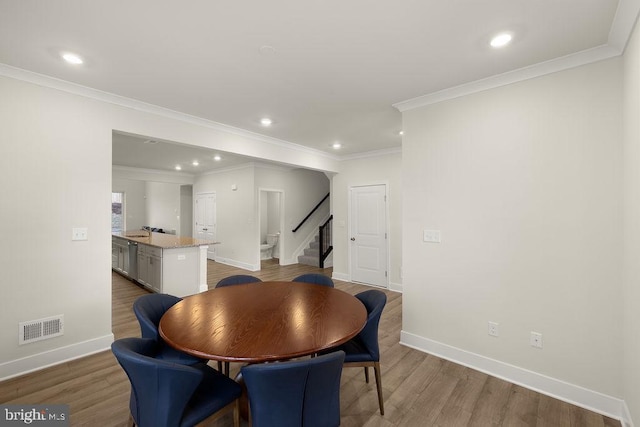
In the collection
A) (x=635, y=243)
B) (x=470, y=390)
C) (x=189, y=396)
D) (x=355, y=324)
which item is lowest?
(x=470, y=390)

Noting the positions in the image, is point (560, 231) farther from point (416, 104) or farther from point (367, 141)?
point (367, 141)

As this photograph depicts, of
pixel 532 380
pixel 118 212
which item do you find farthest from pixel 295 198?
pixel 118 212

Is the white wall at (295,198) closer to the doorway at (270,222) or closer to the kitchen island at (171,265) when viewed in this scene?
the doorway at (270,222)

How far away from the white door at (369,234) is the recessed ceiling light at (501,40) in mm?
3217

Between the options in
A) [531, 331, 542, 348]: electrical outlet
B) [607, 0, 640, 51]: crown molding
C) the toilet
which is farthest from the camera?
Answer: the toilet

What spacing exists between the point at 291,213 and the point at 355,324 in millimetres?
5972

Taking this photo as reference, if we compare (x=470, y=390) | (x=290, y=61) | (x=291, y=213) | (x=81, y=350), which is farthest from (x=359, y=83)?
(x=291, y=213)

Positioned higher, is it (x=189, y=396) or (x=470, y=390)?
(x=189, y=396)

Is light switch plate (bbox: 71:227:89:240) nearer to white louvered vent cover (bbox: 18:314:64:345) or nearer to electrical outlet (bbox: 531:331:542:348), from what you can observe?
white louvered vent cover (bbox: 18:314:64:345)

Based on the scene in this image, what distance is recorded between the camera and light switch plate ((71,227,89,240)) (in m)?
2.64

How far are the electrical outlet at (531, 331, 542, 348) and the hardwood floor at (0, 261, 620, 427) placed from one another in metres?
0.36

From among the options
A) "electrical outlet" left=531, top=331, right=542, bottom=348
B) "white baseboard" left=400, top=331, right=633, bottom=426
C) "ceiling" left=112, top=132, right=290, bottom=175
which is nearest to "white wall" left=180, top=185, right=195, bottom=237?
"ceiling" left=112, top=132, right=290, bottom=175

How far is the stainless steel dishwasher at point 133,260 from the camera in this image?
5.28 metres

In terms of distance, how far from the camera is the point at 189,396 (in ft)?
4.21
